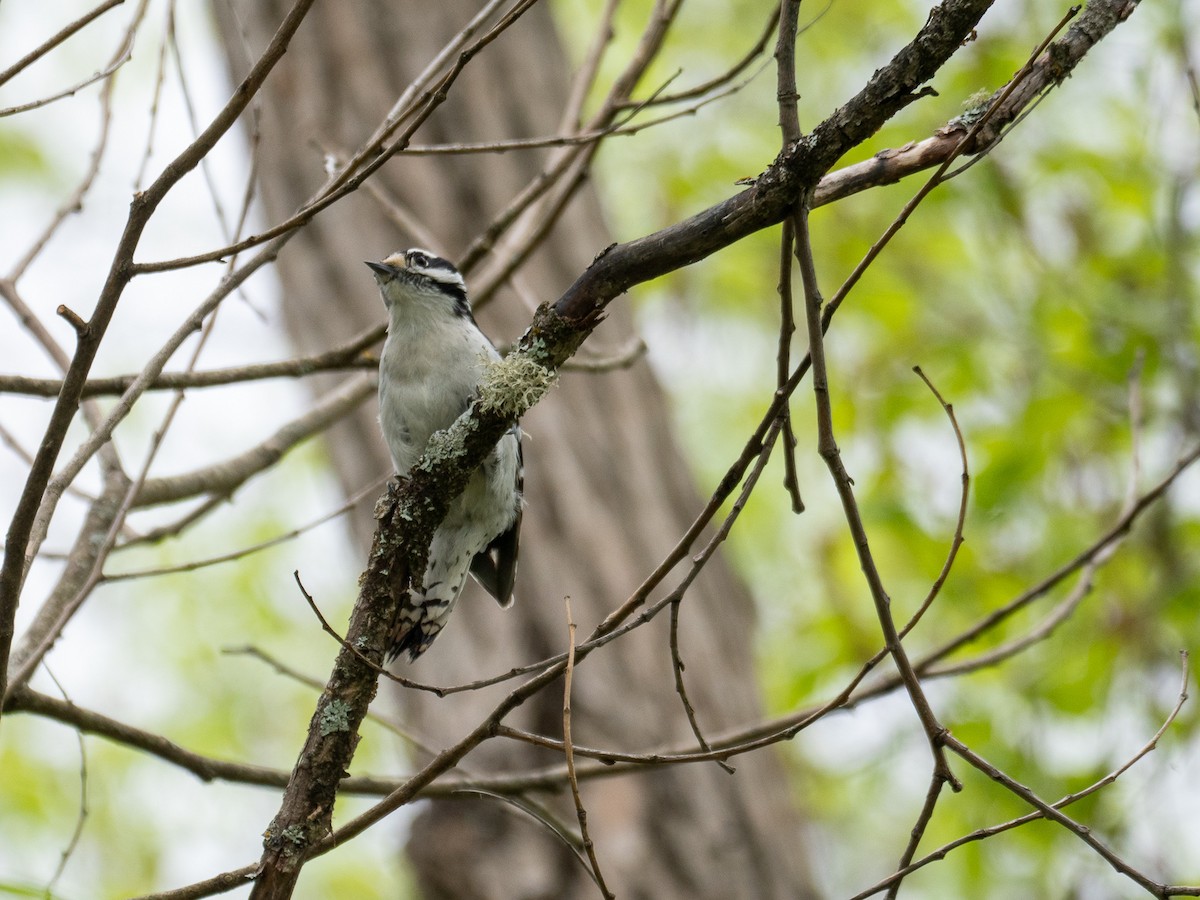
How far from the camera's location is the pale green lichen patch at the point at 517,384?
2535 mm

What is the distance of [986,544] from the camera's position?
5809 mm

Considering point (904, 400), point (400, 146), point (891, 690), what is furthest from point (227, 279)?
point (904, 400)

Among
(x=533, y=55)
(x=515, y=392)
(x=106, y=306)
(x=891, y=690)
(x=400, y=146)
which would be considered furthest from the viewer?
(x=533, y=55)

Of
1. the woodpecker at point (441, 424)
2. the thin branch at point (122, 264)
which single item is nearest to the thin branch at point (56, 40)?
the thin branch at point (122, 264)

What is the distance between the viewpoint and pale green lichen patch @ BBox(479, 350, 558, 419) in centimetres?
254

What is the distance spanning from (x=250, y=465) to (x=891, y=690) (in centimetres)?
223

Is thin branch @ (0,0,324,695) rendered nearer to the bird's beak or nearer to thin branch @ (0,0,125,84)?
thin branch @ (0,0,125,84)

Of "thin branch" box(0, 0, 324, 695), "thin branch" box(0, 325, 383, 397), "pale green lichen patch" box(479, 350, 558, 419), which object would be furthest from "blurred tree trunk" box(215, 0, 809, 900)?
"thin branch" box(0, 0, 324, 695)

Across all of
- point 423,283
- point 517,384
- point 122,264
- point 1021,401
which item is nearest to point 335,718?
point 517,384

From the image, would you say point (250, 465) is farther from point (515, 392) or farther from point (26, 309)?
point (515, 392)

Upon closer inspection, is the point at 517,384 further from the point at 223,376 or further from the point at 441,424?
the point at 441,424

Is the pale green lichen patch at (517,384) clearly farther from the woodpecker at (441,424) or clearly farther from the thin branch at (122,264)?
the woodpecker at (441,424)

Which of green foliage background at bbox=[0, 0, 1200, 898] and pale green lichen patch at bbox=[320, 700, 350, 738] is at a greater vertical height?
green foliage background at bbox=[0, 0, 1200, 898]

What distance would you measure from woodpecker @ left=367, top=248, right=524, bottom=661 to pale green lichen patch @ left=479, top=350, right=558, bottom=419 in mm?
1305
